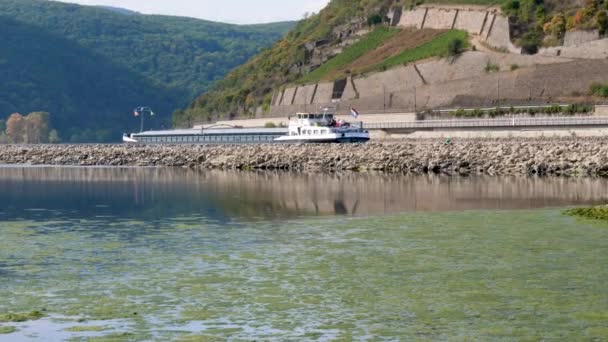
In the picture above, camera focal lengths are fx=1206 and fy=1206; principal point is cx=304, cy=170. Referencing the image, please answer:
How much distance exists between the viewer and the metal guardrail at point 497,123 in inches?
3034

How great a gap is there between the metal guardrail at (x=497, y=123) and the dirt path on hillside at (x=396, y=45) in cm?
2821

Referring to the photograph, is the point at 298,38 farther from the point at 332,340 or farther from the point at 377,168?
the point at 332,340

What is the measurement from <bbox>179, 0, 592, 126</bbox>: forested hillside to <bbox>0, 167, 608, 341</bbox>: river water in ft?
216

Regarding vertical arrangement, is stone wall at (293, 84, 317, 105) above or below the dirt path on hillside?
below

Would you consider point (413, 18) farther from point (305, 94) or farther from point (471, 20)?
point (305, 94)

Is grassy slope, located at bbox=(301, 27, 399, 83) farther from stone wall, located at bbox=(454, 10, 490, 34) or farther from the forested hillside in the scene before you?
stone wall, located at bbox=(454, 10, 490, 34)

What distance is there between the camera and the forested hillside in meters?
107

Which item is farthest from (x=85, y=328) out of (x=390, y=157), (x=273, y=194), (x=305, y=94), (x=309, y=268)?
(x=305, y=94)

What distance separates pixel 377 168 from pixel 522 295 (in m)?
40.6

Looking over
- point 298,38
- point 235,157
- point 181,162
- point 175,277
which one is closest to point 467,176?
point 235,157

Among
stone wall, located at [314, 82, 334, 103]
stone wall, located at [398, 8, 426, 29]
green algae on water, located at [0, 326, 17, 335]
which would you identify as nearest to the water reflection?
green algae on water, located at [0, 326, 17, 335]

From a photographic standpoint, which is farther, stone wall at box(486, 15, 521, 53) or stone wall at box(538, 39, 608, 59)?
stone wall at box(486, 15, 521, 53)

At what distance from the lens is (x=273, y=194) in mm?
45469

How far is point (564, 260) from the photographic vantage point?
974 inches
